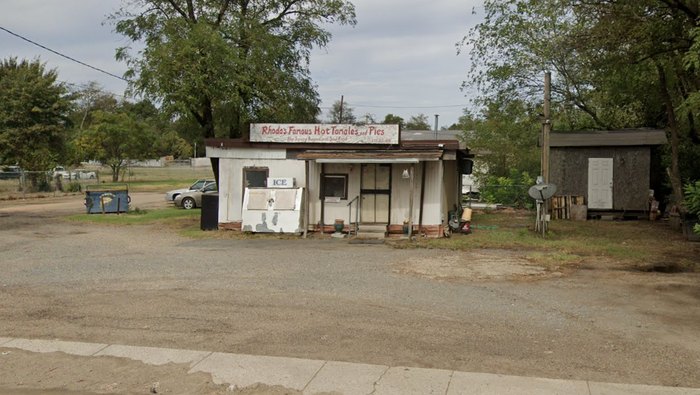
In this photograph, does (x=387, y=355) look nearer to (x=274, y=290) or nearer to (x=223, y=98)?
(x=274, y=290)

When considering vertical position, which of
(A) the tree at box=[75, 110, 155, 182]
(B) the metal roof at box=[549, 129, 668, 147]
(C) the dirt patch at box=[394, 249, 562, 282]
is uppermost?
(A) the tree at box=[75, 110, 155, 182]

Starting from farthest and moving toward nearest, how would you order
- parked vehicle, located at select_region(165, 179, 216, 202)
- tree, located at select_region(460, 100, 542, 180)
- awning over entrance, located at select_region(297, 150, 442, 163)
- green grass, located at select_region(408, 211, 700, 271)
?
1. parked vehicle, located at select_region(165, 179, 216, 202)
2. tree, located at select_region(460, 100, 542, 180)
3. awning over entrance, located at select_region(297, 150, 442, 163)
4. green grass, located at select_region(408, 211, 700, 271)

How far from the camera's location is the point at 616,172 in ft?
71.0

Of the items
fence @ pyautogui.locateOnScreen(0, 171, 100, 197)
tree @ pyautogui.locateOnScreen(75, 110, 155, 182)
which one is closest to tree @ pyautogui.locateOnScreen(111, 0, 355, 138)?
fence @ pyautogui.locateOnScreen(0, 171, 100, 197)

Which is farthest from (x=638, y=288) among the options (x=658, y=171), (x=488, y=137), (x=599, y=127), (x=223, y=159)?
(x=488, y=137)

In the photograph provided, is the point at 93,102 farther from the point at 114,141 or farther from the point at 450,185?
the point at 450,185

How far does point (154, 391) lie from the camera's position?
518cm

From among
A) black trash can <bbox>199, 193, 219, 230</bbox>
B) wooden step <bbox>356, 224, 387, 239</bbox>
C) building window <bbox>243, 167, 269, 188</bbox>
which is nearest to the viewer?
wooden step <bbox>356, 224, 387, 239</bbox>

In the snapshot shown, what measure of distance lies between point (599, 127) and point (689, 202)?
17.8 m

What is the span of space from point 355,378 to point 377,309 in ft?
8.37

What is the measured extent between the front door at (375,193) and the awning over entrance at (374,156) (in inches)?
20.8

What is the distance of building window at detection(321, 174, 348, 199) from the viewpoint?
1667cm

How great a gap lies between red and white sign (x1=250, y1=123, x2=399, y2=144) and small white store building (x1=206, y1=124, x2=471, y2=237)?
28 mm

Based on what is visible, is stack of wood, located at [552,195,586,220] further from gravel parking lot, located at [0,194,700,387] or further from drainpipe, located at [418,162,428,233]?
gravel parking lot, located at [0,194,700,387]
